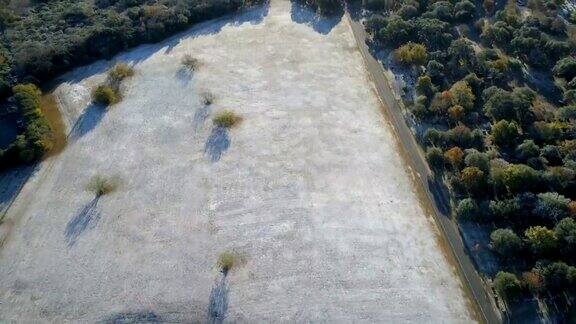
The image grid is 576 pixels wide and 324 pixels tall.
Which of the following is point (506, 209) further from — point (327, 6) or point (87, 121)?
point (87, 121)

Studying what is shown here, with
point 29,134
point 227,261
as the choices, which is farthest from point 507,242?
point 29,134

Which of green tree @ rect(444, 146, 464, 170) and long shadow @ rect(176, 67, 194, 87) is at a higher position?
long shadow @ rect(176, 67, 194, 87)

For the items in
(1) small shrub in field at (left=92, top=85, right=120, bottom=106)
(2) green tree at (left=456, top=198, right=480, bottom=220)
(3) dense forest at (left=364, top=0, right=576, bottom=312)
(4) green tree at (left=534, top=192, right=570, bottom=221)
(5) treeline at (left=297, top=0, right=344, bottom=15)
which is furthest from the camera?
(5) treeline at (left=297, top=0, right=344, bottom=15)

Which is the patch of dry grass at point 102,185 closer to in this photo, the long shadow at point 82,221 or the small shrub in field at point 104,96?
the long shadow at point 82,221

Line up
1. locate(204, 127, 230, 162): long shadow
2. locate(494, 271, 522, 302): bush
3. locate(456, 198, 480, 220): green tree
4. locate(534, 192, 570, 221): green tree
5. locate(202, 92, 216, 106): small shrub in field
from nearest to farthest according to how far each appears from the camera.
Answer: locate(494, 271, 522, 302): bush → locate(534, 192, 570, 221): green tree → locate(456, 198, 480, 220): green tree → locate(204, 127, 230, 162): long shadow → locate(202, 92, 216, 106): small shrub in field

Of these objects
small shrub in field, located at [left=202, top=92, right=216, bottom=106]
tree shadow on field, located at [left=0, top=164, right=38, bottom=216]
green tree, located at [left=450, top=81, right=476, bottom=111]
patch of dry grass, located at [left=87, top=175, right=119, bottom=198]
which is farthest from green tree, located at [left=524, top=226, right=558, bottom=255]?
tree shadow on field, located at [left=0, top=164, right=38, bottom=216]

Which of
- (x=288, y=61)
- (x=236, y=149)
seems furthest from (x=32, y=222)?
(x=288, y=61)

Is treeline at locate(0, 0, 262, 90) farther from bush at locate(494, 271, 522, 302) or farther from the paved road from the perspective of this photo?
bush at locate(494, 271, 522, 302)

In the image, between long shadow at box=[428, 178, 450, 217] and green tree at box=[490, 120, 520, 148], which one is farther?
green tree at box=[490, 120, 520, 148]
